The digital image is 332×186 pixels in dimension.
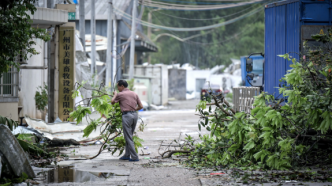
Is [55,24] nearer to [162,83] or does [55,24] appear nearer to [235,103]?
[235,103]

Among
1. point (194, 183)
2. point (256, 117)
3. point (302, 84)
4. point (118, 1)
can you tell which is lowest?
point (194, 183)

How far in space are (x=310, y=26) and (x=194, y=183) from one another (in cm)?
526

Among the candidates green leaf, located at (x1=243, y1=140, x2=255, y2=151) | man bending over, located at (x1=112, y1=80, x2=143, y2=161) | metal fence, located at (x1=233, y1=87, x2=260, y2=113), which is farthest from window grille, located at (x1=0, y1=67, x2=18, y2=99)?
green leaf, located at (x1=243, y1=140, x2=255, y2=151)

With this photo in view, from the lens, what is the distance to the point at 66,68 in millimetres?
13641

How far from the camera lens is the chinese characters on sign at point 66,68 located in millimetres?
13492

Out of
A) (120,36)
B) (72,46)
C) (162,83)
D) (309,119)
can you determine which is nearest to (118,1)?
(120,36)

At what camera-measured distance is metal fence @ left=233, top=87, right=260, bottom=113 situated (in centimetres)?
1200

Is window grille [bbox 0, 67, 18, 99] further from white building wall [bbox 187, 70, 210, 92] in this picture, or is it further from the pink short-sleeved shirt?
white building wall [bbox 187, 70, 210, 92]

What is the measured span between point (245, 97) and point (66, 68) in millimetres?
6010

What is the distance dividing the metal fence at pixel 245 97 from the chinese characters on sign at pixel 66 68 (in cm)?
548

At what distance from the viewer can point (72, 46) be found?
13.7m

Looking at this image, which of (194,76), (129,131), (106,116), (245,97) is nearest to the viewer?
(129,131)

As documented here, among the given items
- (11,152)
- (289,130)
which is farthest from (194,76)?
(11,152)

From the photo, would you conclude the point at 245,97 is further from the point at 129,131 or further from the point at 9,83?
the point at 9,83
